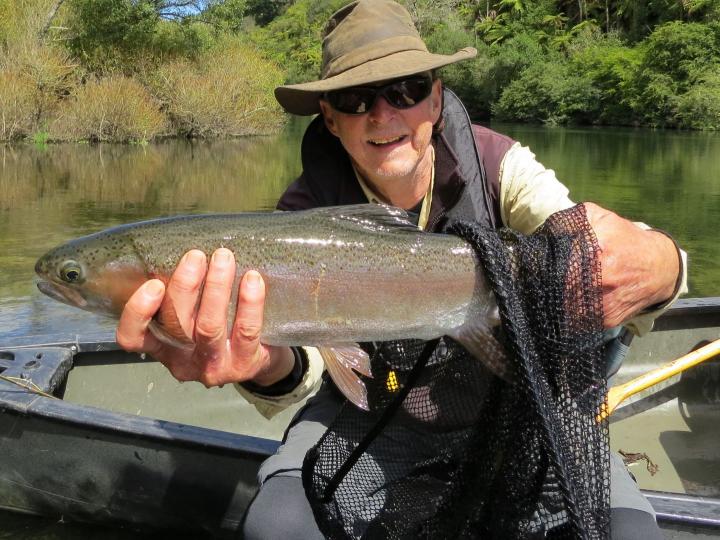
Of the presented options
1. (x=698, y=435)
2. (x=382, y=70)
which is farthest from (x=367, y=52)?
(x=698, y=435)

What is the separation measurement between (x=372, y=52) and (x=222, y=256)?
1.38 metres

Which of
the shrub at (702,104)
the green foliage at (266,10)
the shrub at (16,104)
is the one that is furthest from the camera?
the green foliage at (266,10)

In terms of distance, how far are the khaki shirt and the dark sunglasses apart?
1.78 feet

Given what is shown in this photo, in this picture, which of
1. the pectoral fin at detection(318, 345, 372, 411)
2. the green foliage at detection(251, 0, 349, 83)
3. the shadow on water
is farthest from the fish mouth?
the green foliage at detection(251, 0, 349, 83)

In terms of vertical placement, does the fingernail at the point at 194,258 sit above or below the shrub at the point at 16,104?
below

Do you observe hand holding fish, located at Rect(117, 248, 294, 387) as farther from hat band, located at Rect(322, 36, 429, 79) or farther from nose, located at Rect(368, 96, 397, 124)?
hat band, located at Rect(322, 36, 429, 79)

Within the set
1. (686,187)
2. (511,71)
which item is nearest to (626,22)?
(511,71)

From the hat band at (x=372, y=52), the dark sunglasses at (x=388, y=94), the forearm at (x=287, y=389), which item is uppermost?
the hat band at (x=372, y=52)

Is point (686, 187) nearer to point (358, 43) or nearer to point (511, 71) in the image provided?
point (358, 43)

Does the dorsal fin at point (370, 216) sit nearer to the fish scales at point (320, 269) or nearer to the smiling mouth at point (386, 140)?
the fish scales at point (320, 269)

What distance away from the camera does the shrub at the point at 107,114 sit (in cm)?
3069

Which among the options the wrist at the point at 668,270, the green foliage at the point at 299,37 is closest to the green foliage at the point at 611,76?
the green foliage at the point at 299,37

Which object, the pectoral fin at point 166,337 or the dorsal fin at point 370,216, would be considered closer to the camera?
the pectoral fin at point 166,337

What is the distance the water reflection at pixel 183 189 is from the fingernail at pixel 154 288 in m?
5.67
